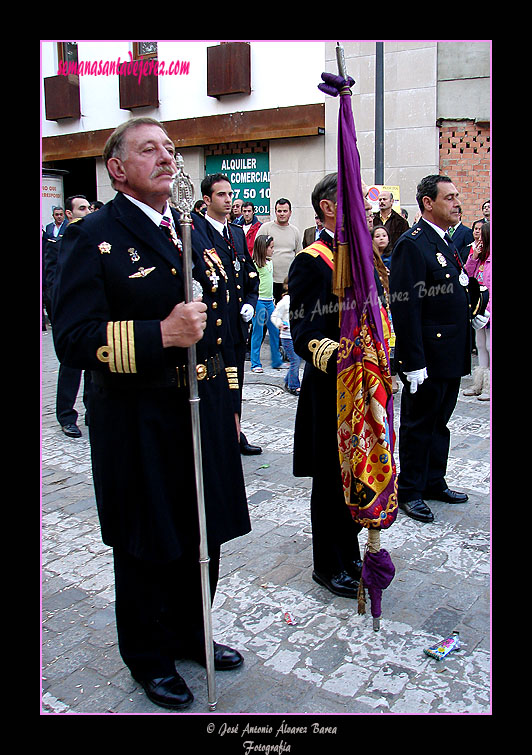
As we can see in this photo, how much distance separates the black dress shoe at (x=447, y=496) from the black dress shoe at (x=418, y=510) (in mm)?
245

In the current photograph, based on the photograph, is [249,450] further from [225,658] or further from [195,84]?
[195,84]

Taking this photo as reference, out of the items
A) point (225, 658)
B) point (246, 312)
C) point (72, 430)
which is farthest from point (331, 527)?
point (72, 430)

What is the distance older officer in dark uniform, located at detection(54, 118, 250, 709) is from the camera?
242 centimetres

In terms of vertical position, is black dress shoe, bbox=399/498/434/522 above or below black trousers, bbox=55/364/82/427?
below

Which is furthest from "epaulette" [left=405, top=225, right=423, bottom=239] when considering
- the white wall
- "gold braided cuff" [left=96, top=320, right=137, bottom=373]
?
the white wall

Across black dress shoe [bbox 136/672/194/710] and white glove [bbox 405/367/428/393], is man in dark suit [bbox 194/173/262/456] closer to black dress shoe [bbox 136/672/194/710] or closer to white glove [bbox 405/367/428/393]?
white glove [bbox 405/367/428/393]

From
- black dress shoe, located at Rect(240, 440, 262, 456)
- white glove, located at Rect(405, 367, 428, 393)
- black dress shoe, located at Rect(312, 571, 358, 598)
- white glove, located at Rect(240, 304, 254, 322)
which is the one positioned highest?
white glove, located at Rect(240, 304, 254, 322)

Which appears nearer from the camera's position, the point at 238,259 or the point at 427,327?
the point at 427,327

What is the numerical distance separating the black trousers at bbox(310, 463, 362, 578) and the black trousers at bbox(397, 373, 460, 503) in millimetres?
1042

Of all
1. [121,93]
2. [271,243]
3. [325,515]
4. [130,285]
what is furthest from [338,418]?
[121,93]

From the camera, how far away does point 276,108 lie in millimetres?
13562

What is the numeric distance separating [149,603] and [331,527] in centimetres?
117

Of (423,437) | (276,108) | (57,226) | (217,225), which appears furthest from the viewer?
(57,226)

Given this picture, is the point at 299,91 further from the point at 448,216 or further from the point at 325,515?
the point at 325,515
